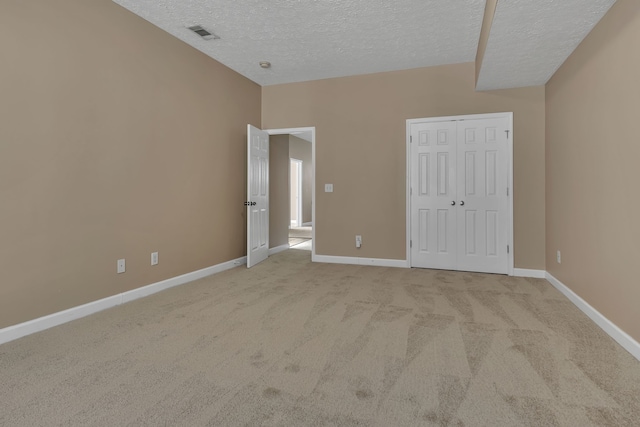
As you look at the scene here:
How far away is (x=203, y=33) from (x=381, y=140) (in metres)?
2.49

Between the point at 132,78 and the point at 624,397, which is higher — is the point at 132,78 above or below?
above

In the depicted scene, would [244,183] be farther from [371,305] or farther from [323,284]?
[371,305]

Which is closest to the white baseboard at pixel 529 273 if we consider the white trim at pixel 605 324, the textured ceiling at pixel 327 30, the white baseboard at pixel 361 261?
A: the white trim at pixel 605 324

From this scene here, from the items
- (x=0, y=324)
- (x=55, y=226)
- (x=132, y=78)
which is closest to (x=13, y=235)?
(x=55, y=226)

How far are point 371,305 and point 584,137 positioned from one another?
229cm

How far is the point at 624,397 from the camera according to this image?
62.2 inches

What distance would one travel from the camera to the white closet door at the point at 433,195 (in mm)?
4363

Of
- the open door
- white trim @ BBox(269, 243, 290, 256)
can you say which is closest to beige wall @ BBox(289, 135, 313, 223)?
white trim @ BBox(269, 243, 290, 256)

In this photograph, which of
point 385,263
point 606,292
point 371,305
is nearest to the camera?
point 606,292

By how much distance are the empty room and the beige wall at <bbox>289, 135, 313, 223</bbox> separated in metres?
4.66

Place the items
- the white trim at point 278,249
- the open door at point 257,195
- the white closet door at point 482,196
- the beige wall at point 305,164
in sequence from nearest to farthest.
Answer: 1. the white closet door at point 482,196
2. the open door at point 257,195
3. the white trim at point 278,249
4. the beige wall at point 305,164

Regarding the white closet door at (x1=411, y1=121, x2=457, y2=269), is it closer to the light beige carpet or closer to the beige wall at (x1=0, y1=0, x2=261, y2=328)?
the light beige carpet

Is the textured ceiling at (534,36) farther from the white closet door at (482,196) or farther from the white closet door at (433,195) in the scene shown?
the white closet door at (433,195)

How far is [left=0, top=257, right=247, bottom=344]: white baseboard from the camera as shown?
7.51 ft
